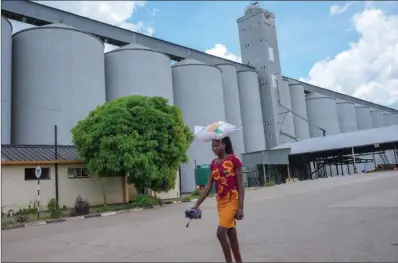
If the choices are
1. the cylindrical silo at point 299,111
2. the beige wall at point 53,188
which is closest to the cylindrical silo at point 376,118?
the cylindrical silo at point 299,111

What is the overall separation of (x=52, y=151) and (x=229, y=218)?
19620mm

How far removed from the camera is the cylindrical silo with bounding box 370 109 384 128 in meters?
79.3

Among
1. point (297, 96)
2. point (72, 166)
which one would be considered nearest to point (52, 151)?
point (72, 166)

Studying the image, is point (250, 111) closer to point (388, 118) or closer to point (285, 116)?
point (285, 116)

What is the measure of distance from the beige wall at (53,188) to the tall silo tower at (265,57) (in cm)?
3221

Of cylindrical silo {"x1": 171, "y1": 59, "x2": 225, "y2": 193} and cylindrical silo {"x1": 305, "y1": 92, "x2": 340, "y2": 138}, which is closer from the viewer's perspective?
cylindrical silo {"x1": 171, "y1": 59, "x2": 225, "y2": 193}

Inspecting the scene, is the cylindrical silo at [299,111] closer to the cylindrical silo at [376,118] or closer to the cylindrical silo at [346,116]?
the cylindrical silo at [346,116]

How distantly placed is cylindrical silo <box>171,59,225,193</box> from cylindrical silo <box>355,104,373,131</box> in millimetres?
44389

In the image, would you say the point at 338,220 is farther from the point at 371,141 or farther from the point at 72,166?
the point at 371,141

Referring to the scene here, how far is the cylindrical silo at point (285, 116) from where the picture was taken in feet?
175

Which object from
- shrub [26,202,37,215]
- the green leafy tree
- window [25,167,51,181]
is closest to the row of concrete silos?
window [25,167,51,181]

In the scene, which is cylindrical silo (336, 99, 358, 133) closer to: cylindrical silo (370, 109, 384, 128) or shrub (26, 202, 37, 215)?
cylindrical silo (370, 109, 384, 128)

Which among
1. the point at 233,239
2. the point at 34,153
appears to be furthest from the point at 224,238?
the point at 34,153

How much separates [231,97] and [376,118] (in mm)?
47215
